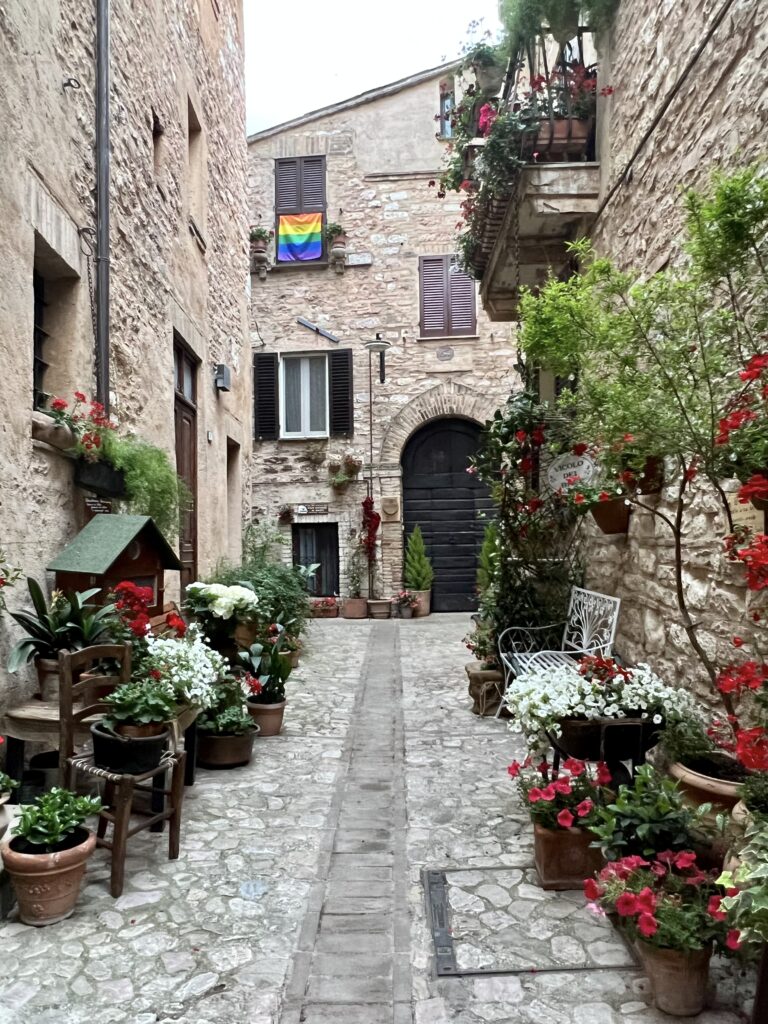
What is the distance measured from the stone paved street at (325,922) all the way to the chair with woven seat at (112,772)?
0.17 meters

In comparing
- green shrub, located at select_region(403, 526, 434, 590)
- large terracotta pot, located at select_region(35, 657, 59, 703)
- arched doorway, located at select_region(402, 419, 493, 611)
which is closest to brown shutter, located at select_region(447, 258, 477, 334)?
arched doorway, located at select_region(402, 419, 493, 611)

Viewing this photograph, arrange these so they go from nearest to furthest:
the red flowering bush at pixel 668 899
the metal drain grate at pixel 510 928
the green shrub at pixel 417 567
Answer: the red flowering bush at pixel 668 899
the metal drain grate at pixel 510 928
the green shrub at pixel 417 567

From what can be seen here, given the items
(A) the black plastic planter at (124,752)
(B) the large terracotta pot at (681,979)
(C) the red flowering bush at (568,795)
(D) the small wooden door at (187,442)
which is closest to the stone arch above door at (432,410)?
(D) the small wooden door at (187,442)

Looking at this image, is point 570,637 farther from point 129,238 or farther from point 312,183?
point 312,183

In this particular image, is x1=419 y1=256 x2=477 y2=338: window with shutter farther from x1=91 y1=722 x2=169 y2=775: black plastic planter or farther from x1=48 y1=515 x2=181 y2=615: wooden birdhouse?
x1=91 y1=722 x2=169 y2=775: black plastic planter

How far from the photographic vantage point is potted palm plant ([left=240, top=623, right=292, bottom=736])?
513 cm

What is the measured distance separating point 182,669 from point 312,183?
1185cm

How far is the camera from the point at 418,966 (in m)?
2.41

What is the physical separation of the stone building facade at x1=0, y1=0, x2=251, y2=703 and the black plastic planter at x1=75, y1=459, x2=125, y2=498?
7 cm

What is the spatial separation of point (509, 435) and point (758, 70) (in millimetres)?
3065

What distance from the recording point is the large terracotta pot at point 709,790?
2.54 meters

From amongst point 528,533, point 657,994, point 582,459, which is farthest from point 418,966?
point 528,533

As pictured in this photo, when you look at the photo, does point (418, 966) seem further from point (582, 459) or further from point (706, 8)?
point (706, 8)

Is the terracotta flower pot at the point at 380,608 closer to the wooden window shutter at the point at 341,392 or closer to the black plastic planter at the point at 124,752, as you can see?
the wooden window shutter at the point at 341,392
